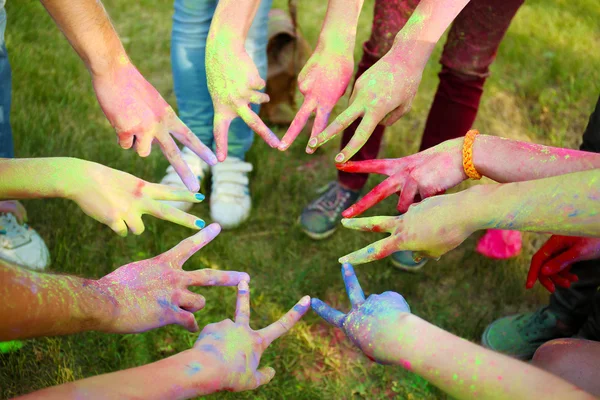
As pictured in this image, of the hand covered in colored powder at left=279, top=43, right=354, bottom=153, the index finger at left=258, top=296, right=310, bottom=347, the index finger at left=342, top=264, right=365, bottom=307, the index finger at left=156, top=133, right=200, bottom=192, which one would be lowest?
the index finger at left=258, top=296, right=310, bottom=347

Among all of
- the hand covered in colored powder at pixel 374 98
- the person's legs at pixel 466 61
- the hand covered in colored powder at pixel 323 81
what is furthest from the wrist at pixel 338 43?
the person's legs at pixel 466 61

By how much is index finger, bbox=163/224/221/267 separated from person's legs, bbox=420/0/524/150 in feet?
3.55

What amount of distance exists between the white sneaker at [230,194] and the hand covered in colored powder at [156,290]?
29.0 inches

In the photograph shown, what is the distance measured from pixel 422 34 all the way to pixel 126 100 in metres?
1.00

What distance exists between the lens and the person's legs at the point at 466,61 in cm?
204

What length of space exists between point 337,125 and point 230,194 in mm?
853

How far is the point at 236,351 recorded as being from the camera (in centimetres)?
146

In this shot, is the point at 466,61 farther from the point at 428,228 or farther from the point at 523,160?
the point at 428,228

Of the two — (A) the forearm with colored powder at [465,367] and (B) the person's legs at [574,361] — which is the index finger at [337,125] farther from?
(B) the person's legs at [574,361]

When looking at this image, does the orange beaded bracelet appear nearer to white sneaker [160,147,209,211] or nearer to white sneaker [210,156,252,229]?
white sneaker [210,156,252,229]

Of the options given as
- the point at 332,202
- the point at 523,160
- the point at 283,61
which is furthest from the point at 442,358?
the point at 283,61

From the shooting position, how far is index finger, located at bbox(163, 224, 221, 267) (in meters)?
1.68

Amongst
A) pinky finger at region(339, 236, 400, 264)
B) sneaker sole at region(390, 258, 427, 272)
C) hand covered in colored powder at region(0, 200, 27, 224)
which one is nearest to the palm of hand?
pinky finger at region(339, 236, 400, 264)

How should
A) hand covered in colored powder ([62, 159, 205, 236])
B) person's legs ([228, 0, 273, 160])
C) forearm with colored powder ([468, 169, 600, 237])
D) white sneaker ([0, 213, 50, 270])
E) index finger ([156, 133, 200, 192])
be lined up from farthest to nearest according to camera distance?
person's legs ([228, 0, 273, 160]) < white sneaker ([0, 213, 50, 270]) < index finger ([156, 133, 200, 192]) < hand covered in colored powder ([62, 159, 205, 236]) < forearm with colored powder ([468, 169, 600, 237])
